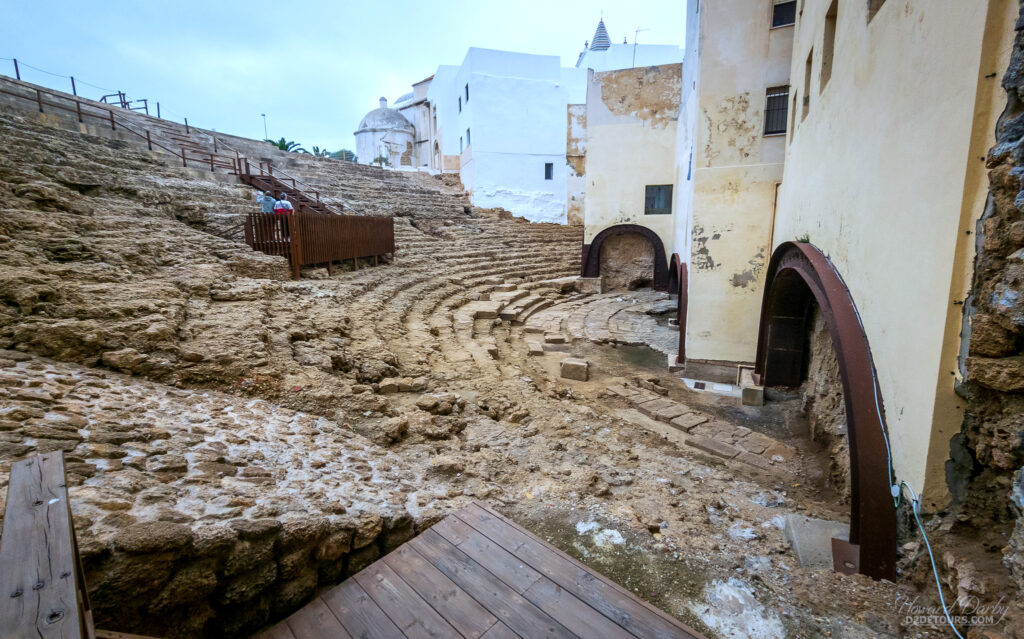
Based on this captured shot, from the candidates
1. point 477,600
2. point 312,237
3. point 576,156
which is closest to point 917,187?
point 477,600

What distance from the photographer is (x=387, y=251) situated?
40.4 feet

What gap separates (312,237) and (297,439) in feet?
21.5

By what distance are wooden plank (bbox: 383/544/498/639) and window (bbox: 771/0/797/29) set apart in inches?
395

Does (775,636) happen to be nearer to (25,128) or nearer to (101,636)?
(101,636)

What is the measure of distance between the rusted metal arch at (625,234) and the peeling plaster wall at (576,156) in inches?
198

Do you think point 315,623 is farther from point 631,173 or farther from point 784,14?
point 631,173

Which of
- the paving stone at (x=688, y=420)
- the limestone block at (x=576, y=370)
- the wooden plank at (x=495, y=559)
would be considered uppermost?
the wooden plank at (x=495, y=559)

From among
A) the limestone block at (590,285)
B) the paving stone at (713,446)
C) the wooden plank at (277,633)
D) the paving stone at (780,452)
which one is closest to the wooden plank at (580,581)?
the wooden plank at (277,633)

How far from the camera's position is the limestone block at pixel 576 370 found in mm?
8375

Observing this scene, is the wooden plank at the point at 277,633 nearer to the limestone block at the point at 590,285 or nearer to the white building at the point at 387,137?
the limestone block at the point at 590,285

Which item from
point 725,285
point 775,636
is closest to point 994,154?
point 775,636

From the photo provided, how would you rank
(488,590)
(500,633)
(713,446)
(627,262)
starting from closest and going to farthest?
(500,633)
(488,590)
(713,446)
(627,262)

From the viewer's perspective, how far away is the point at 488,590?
248 cm

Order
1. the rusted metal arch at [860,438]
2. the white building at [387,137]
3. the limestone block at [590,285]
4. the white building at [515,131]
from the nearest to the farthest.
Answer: the rusted metal arch at [860,438] → the limestone block at [590,285] → the white building at [515,131] → the white building at [387,137]
